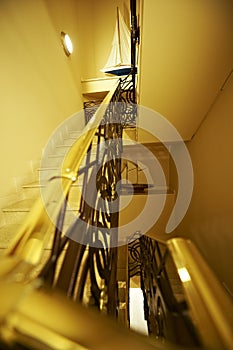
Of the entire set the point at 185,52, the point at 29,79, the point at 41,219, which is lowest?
the point at 41,219

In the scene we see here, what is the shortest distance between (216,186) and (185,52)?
6.04 ft

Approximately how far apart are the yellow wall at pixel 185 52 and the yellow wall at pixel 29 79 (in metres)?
1.59

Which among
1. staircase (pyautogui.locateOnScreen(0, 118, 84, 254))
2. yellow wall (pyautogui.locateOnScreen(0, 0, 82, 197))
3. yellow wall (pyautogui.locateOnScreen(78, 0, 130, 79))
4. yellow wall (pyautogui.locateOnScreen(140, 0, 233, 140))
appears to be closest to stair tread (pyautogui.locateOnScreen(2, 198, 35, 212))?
staircase (pyautogui.locateOnScreen(0, 118, 84, 254))

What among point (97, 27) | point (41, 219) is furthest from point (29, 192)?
point (97, 27)

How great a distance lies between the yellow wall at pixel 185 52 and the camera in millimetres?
1561

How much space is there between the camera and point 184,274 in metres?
0.61

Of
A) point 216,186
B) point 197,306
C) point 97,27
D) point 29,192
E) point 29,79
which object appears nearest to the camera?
point 197,306

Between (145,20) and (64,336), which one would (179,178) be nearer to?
(145,20)

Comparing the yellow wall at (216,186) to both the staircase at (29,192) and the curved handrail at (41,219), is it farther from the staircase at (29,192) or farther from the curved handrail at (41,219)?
the curved handrail at (41,219)

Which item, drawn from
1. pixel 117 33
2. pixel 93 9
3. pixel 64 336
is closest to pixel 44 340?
pixel 64 336

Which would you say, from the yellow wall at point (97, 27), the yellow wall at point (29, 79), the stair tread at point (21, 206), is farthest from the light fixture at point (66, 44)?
the stair tread at point (21, 206)

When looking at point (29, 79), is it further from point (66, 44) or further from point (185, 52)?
point (185, 52)

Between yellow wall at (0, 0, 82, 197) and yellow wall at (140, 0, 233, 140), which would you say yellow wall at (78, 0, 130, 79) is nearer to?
yellow wall at (0, 0, 82, 197)

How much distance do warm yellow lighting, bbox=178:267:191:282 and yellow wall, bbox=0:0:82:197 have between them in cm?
214
